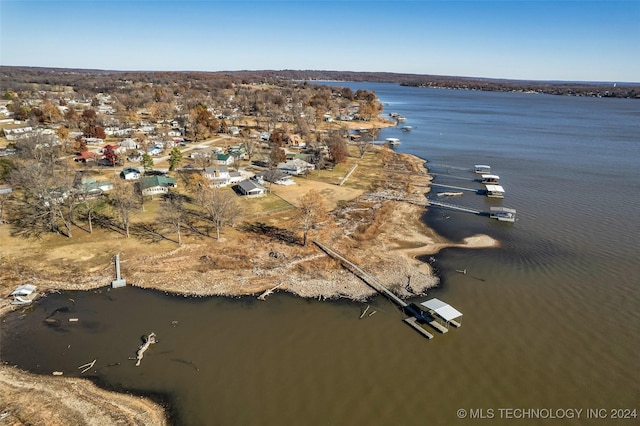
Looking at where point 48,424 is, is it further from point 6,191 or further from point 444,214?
point 444,214

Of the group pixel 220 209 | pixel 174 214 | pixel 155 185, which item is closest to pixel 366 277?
pixel 220 209

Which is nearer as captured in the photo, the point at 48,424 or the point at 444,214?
the point at 48,424

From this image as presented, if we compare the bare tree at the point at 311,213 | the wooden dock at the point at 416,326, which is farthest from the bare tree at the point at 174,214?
the wooden dock at the point at 416,326

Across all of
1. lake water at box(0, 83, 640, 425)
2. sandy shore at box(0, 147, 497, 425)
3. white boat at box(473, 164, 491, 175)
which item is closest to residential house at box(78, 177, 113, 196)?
sandy shore at box(0, 147, 497, 425)

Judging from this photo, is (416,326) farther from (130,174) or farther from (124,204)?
(130,174)

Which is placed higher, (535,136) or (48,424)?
(535,136)

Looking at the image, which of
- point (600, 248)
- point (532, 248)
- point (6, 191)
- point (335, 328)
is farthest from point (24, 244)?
point (600, 248)

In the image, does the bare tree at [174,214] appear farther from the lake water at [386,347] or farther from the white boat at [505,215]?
the white boat at [505,215]
